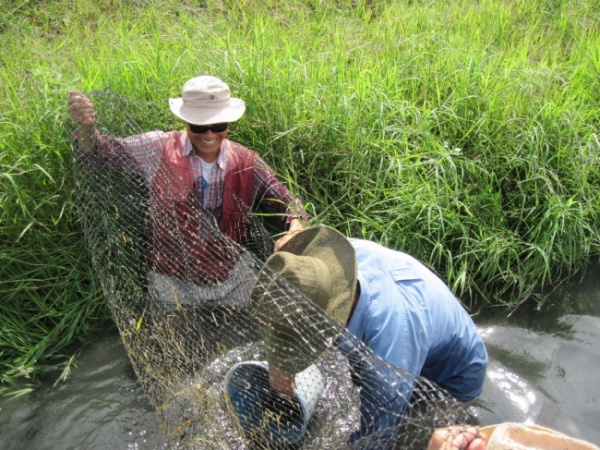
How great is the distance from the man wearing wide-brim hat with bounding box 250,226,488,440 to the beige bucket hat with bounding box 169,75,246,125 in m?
1.20

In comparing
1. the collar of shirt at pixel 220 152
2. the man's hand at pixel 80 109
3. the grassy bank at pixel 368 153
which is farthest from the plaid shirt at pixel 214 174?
the grassy bank at pixel 368 153

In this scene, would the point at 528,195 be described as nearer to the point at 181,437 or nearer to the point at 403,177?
the point at 403,177

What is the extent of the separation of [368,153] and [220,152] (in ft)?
3.10

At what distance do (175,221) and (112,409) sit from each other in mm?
1072

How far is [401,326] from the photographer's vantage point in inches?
85.1

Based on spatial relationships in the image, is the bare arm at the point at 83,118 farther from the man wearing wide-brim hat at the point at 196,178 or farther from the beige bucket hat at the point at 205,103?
the beige bucket hat at the point at 205,103

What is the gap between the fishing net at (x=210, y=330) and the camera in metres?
2.18

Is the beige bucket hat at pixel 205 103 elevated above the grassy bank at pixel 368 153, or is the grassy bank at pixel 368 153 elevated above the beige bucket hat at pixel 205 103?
the beige bucket hat at pixel 205 103

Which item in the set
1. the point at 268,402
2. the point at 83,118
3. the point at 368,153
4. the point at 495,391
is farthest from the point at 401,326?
the point at 83,118

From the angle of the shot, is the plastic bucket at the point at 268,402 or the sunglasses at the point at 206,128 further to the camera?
the sunglasses at the point at 206,128

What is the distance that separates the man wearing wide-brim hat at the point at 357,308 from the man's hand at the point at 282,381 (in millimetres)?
Result: 79

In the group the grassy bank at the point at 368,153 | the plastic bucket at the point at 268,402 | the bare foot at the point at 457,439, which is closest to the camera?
the bare foot at the point at 457,439

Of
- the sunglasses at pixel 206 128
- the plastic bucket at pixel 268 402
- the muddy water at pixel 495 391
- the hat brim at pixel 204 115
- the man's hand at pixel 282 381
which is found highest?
the hat brim at pixel 204 115

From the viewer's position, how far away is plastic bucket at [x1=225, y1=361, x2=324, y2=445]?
2688 millimetres
